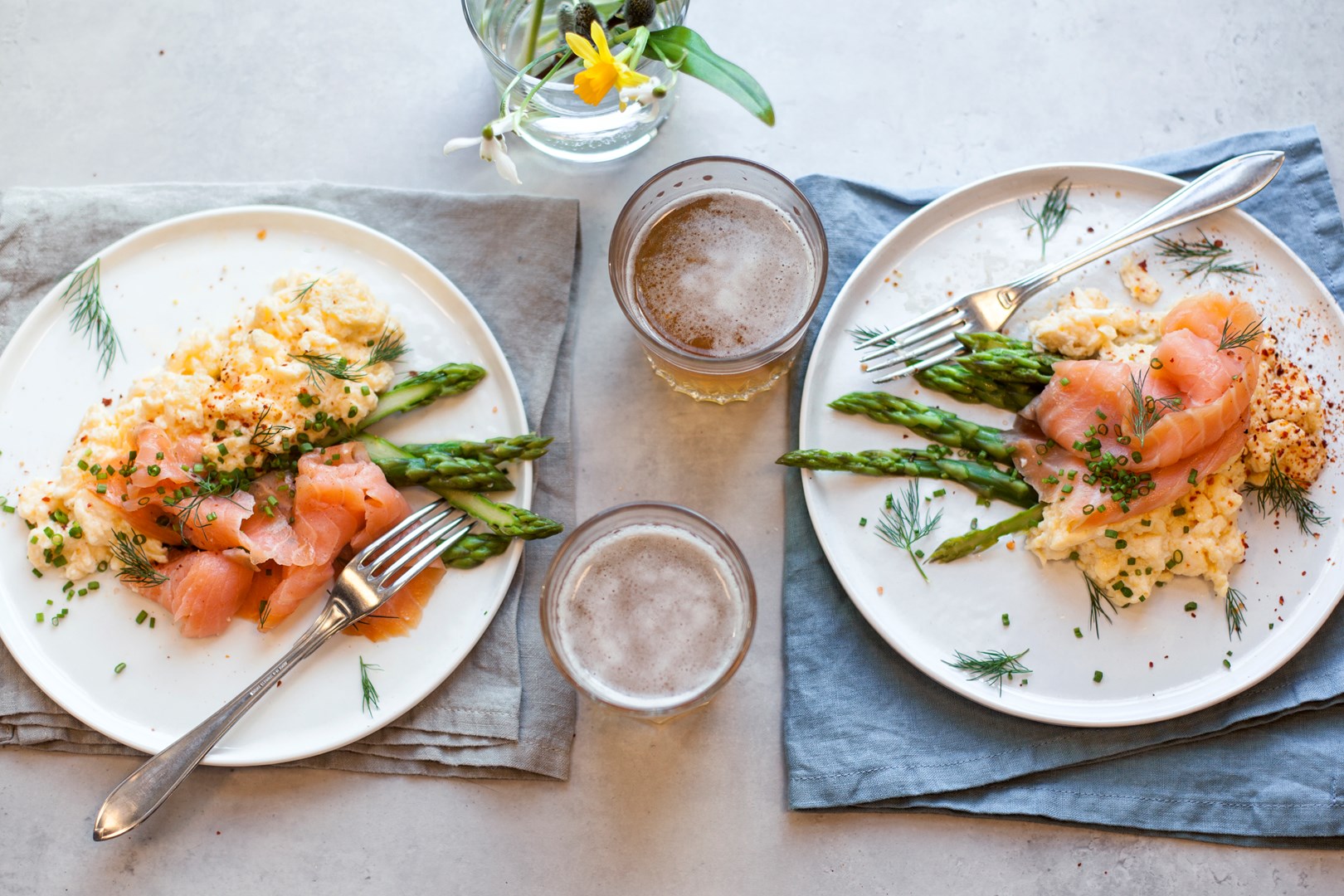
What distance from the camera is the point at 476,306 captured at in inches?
159

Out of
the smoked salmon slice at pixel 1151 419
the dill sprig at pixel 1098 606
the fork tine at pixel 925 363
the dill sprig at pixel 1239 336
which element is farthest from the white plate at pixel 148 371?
the dill sprig at pixel 1239 336

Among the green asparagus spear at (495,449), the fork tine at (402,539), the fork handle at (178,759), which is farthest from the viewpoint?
the green asparagus spear at (495,449)

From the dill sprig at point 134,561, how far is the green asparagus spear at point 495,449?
0.99 m

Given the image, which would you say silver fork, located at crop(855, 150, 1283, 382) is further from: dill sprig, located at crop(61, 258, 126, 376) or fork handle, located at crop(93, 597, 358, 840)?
dill sprig, located at crop(61, 258, 126, 376)

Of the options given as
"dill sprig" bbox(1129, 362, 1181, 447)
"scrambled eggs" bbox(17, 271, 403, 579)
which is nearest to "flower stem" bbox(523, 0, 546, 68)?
"scrambled eggs" bbox(17, 271, 403, 579)

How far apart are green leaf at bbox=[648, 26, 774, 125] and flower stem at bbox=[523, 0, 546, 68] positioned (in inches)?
16.3

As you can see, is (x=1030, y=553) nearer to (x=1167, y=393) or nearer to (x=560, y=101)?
(x=1167, y=393)

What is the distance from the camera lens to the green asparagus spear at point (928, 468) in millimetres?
3674

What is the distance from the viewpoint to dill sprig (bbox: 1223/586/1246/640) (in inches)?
142

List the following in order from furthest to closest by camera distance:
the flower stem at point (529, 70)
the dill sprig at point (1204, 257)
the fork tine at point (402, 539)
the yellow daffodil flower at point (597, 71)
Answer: the dill sprig at point (1204, 257)
the fork tine at point (402, 539)
the flower stem at point (529, 70)
the yellow daffodil flower at point (597, 71)

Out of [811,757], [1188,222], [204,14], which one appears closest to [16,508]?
[204,14]

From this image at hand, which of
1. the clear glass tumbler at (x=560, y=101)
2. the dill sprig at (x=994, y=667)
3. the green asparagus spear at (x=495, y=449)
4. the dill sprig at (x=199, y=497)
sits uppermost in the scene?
the clear glass tumbler at (x=560, y=101)

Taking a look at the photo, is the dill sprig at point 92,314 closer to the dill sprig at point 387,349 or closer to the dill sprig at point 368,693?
the dill sprig at point 387,349

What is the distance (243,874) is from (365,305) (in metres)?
2.21
